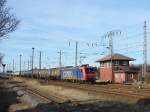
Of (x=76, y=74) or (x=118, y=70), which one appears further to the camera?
(x=118, y=70)

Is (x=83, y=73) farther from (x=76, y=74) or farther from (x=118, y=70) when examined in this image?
(x=118, y=70)

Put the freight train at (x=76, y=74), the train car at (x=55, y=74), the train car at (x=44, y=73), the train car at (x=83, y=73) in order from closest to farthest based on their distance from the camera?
the train car at (x=83, y=73), the freight train at (x=76, y=74), the train car at (x=55, y=74), the train car at (x=44, y=73)

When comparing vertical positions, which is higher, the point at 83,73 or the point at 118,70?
the point at 118,70

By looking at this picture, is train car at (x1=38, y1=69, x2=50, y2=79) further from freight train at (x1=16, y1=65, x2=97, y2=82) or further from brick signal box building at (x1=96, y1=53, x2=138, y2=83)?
brick signal box building at (x1=96, y1=53, x2=138, y2=83)

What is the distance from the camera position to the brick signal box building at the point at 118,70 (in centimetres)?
8394

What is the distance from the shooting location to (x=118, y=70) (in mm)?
87438

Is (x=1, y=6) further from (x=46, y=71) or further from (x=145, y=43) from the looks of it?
(x=46, y=71)

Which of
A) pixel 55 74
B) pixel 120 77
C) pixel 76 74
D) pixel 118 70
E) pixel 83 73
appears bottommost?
pixel 120 77

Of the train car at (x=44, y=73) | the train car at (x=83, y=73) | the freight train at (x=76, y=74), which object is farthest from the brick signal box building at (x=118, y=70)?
the train car at (x=44, y=73)

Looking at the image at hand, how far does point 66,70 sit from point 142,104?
55.8 meters

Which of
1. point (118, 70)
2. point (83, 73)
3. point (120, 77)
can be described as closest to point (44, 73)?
point (118, 70)

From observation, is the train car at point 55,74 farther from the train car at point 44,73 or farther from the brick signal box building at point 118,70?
the brick signal box building at point 118,70

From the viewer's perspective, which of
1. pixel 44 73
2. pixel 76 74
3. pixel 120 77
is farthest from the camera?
pixel 44 73

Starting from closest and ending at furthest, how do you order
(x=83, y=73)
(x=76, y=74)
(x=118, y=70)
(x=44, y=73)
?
(x=83, y=73) < (x=76, y=74) < (x=118, y=70) < (x=44, y=73)
